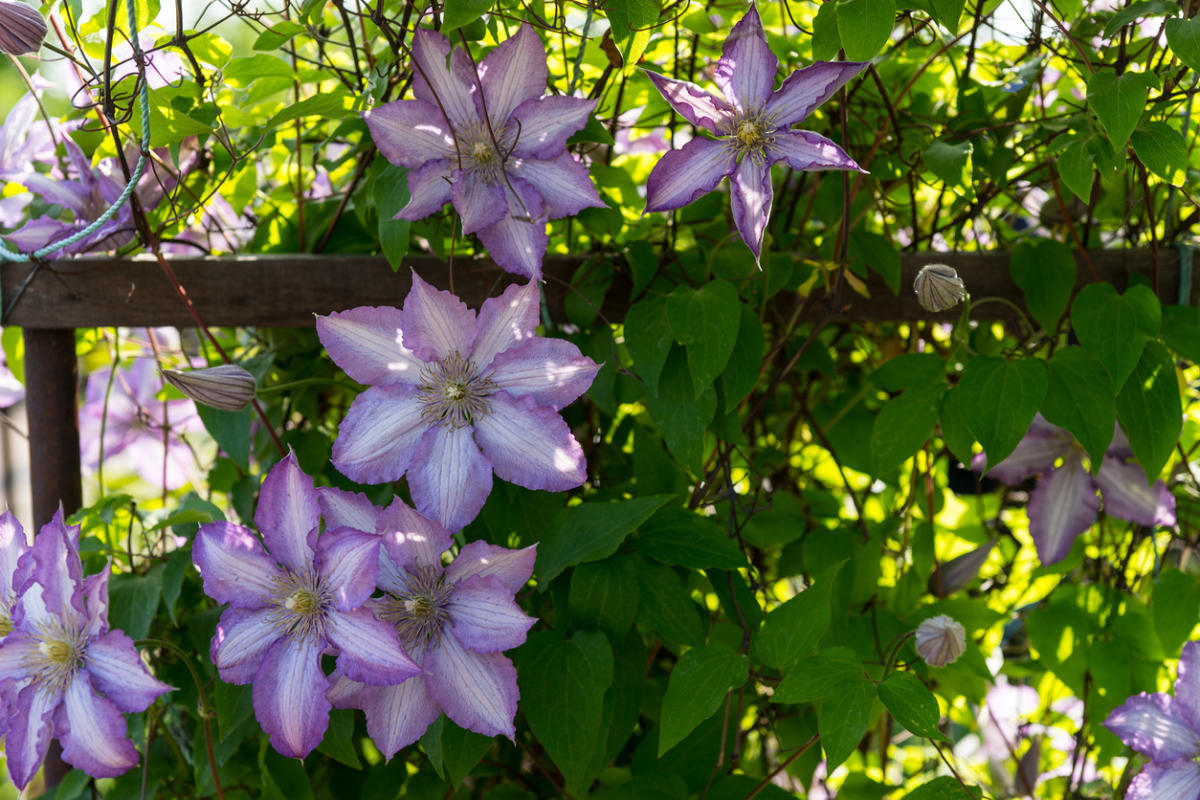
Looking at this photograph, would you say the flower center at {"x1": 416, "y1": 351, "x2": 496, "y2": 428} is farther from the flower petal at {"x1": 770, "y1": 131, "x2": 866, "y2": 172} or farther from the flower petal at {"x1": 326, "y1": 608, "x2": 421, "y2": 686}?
the flower petal at {"x1": 770, "y1": 131, "x2": 866, "y2": 172}

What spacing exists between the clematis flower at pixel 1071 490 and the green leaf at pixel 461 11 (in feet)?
2.04

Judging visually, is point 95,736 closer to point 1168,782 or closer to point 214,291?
point 214,291

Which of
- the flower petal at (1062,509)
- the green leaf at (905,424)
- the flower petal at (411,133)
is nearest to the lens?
the flower petal at (411,133)

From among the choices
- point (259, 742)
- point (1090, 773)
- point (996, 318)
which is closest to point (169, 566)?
point (259, 742)

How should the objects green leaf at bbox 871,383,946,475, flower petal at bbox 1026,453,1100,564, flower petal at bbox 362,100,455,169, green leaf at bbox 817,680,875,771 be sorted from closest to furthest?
green leaf at bbox 817,680,875,771, flower petal at bbox 362,100,455,169, green leaf at bbox 871,383,946,475, flower petal at bbox 1026,453,1100,564

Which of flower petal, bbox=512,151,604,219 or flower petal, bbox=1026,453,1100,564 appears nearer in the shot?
flower petal, bbox=512,151,604,219

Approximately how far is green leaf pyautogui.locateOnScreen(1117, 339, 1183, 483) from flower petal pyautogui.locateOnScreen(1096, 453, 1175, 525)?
13 centimetres

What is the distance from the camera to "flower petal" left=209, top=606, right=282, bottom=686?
27.7 inches

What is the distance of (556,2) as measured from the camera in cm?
78

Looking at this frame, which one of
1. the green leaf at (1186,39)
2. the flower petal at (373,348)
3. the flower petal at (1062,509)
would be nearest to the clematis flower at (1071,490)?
the flower petal at (1062,509)

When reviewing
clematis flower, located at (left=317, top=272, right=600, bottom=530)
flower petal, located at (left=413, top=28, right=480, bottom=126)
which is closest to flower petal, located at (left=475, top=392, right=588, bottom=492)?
clematis flower, located at (left=317, top=272, right=600, bottom=530)

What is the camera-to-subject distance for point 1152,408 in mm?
824

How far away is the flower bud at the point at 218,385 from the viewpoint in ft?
2.39

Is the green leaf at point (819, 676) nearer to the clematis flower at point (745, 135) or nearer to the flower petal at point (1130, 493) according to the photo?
the clematis flower at point (745, 135)
